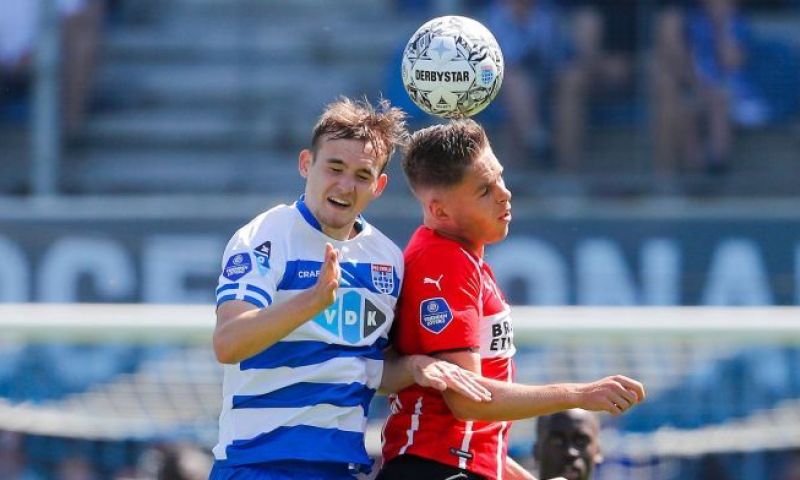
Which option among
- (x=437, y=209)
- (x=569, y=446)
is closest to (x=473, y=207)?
(x=437, y=209)

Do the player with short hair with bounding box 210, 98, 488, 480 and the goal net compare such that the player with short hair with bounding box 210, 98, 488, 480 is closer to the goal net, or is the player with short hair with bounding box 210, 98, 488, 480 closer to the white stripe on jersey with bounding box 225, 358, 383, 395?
the white stripe on jersey with bounding box 225, 358, 383, 395

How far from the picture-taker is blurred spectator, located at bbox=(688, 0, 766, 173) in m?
10.2

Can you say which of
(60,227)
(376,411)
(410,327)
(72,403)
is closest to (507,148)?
(60,227)

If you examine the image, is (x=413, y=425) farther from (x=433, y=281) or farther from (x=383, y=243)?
(x=383, y=243)

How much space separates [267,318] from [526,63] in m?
6.80

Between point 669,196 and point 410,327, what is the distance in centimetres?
618

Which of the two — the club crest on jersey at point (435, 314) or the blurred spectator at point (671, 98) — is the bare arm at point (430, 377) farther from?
the blurred spectator at point (671, 98)

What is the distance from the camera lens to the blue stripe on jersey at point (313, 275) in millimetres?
3930

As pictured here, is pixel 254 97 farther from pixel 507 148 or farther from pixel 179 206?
pixel 507 148

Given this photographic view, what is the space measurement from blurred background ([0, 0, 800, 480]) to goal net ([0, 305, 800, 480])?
11.0 feet

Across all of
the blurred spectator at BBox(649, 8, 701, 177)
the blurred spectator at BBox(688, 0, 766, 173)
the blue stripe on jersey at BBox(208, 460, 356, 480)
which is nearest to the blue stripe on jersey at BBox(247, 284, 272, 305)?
the blue stripe on jersey at BBox(208, 460, 356, 480)

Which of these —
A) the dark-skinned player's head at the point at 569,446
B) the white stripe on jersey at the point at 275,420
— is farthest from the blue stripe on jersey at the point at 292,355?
the dark-skinned player's head at the point at 569,446

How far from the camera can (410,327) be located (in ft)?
13.3

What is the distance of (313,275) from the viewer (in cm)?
394
